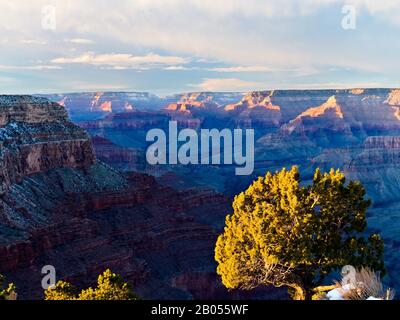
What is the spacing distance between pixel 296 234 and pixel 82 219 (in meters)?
42.1

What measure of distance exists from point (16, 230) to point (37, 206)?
26.8ft

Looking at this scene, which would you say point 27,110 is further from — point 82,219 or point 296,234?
point 296,234

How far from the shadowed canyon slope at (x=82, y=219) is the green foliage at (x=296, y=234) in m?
28.6

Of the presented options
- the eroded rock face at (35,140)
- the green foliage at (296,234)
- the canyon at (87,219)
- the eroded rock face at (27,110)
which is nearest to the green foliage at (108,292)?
the green foliage at (296,234)

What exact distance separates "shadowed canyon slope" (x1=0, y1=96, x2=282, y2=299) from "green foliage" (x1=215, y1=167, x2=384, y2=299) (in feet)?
93.9

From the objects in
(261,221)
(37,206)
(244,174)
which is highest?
(261,221)

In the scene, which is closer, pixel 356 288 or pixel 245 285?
pixel 356 288

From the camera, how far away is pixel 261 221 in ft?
78.7

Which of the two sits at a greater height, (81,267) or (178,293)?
(81,267)

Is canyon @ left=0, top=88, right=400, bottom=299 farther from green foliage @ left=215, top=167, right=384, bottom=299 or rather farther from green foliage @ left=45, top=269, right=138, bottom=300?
green foliage @ left=215, top=167, right=384, bottom=299

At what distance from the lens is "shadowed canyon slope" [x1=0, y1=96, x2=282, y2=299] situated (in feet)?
177
